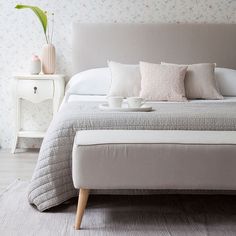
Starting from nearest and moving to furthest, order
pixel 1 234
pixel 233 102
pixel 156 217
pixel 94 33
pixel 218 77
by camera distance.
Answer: pixel 1 234 → pixel 156 217 → pixel 233 102 → pixel 218 77 → pixel 94 33

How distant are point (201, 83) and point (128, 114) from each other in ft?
4.16

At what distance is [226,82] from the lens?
3.83 m

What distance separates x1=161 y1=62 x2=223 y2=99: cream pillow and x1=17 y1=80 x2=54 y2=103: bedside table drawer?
3.67 feet

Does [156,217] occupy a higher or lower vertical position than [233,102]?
lower

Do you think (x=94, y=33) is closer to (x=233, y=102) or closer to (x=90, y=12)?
(x=90, y=12)

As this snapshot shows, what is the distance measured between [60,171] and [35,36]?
2161mm

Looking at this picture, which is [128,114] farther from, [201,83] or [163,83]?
[201,83]

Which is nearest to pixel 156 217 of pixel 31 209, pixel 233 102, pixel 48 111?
pixel 31 209

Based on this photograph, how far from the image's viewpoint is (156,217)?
235 centimetres

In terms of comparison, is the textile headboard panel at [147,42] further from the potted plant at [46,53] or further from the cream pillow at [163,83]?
the cream pillow at [163,83]

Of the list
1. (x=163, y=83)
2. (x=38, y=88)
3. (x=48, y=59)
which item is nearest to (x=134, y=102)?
(x=163, y=83)

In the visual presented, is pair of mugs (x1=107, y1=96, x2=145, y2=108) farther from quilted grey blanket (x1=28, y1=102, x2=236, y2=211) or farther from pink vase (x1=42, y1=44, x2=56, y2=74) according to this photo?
pink vase (x1=42, y1=44, x2=56, y2=74)

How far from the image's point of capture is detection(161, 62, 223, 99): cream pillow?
365cm

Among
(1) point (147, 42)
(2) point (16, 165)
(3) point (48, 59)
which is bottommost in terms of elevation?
(2) point (16, 165)
